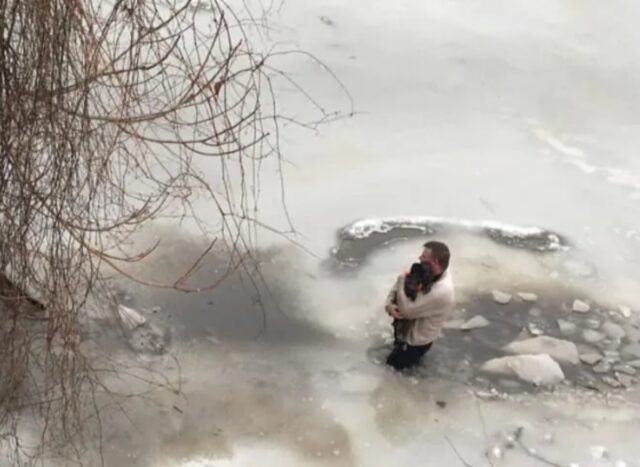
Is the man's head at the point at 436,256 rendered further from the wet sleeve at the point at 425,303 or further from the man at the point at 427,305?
the wet sleeve at the point at 425,303

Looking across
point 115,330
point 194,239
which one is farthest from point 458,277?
point 115,330

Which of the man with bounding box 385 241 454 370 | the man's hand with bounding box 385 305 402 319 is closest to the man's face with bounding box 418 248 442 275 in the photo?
the man with bounding box 385 241 454 370

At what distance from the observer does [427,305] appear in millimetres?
6355

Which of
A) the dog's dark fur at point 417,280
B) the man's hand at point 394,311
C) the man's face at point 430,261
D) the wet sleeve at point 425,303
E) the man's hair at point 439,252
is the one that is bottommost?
the man's hand at point 394,311

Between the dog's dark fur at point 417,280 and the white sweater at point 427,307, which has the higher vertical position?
the dog's dark fur at point 417,280

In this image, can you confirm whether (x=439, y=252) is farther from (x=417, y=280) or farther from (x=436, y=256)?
(x=417, y=280)

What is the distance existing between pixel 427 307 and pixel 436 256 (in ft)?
1.15

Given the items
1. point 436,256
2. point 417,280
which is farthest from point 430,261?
point 417,280

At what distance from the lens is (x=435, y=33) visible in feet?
33.9

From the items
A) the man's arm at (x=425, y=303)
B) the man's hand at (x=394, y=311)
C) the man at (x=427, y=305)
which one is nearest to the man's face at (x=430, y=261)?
the man at (x=427, y=305)

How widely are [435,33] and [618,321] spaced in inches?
156

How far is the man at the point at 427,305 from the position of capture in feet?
20.5

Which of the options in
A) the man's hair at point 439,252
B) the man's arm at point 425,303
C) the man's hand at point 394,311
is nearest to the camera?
the man's hair at point 439,252

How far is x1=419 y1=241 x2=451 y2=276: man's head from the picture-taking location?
6.21 meters
